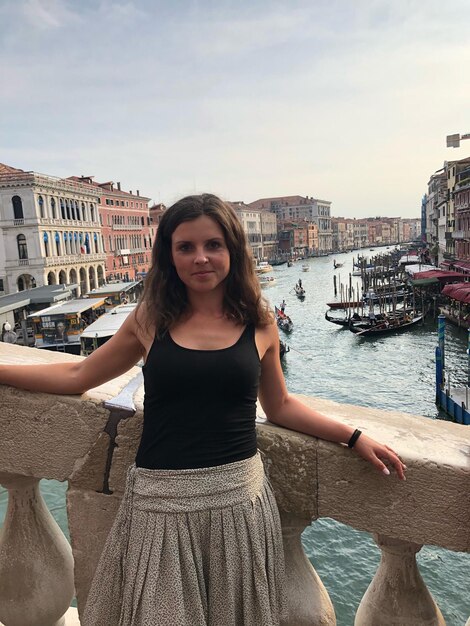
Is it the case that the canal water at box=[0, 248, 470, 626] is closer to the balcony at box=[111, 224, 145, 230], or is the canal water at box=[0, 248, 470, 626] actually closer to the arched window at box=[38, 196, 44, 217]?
the arched window at box=[38, 196, 44, 217]

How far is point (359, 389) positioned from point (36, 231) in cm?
2086

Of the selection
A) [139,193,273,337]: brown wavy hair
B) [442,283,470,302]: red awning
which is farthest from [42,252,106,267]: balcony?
[139,193,273,337]: brown wavy hair

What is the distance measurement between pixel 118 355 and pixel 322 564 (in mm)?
6432

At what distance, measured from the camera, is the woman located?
0.94 meters

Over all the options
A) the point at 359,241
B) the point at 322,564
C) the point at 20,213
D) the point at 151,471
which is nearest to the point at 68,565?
the point at 151,471

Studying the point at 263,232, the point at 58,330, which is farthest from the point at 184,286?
the point at 263,232

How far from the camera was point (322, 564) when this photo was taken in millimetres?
6668

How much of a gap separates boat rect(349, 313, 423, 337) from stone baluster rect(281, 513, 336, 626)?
2119 centimetres

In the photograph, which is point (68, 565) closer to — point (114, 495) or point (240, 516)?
point (114, 495)

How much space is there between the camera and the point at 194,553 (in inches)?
37.0

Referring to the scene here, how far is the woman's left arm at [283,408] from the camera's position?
1013 millimetres

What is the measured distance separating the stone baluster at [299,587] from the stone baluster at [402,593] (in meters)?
0.12

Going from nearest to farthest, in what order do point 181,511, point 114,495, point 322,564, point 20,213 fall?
point 181,511 → point 114,495 → point 322,564 → point 20,213

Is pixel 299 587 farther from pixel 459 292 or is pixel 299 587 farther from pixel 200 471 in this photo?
pixel 459 292
